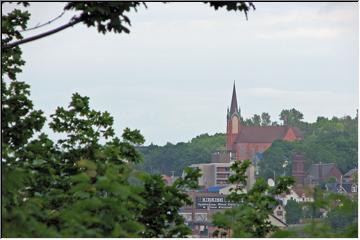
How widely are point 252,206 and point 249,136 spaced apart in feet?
551

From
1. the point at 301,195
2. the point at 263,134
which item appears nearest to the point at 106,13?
the point at 301,195

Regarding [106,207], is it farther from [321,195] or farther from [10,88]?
[10,88]

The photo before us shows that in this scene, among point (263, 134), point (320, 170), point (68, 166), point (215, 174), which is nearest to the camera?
point (68, 166)

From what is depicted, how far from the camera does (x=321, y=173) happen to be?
14750cm

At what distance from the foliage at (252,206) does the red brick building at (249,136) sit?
164m

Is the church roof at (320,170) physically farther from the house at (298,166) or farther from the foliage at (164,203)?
the foliage at (164,203)

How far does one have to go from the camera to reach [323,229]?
6.66m

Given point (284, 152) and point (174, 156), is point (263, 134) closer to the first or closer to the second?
point (284, 152)

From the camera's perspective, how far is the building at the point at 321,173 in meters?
142

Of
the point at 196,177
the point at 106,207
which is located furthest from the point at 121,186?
the point at 196,177

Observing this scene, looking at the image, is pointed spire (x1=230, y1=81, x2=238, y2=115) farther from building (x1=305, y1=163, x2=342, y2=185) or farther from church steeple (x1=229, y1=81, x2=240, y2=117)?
building (x1=305, y1=163, x2=342, y2=185)

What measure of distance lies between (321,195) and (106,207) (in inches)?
47.8

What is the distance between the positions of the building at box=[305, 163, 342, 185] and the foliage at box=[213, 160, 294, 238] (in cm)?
12699

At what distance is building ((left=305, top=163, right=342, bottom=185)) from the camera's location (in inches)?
5605
